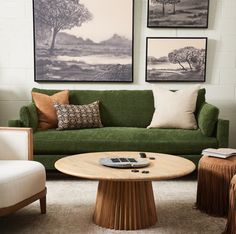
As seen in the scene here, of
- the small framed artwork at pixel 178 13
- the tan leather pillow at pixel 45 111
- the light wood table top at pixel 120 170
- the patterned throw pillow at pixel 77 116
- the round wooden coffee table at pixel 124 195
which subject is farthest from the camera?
the small framed artwork at pixel 178 13

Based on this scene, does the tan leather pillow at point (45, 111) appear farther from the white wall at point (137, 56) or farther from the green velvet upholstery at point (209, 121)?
the green velvet upholstery at point (209, 121)

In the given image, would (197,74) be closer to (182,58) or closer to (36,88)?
(182,58)

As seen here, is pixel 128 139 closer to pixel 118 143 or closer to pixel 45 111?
pixel 118 143

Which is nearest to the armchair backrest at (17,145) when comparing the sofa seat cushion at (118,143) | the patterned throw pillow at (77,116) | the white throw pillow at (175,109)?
the sofa seat cushion at (118,143)

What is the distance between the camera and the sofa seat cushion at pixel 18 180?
2212mm

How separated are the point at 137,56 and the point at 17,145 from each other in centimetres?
220

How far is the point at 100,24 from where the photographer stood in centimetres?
438

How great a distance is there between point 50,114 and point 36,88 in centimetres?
51

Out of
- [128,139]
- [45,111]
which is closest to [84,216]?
[128,139]

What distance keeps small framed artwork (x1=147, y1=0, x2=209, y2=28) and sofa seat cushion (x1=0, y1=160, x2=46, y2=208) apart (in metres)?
2.52

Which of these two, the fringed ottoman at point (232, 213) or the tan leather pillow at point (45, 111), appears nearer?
the fringed ottoman at point (232, 213)

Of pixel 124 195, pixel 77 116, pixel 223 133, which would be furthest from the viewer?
pixel 77 116

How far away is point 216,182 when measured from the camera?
104 inches

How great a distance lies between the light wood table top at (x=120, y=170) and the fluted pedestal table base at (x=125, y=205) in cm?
12
